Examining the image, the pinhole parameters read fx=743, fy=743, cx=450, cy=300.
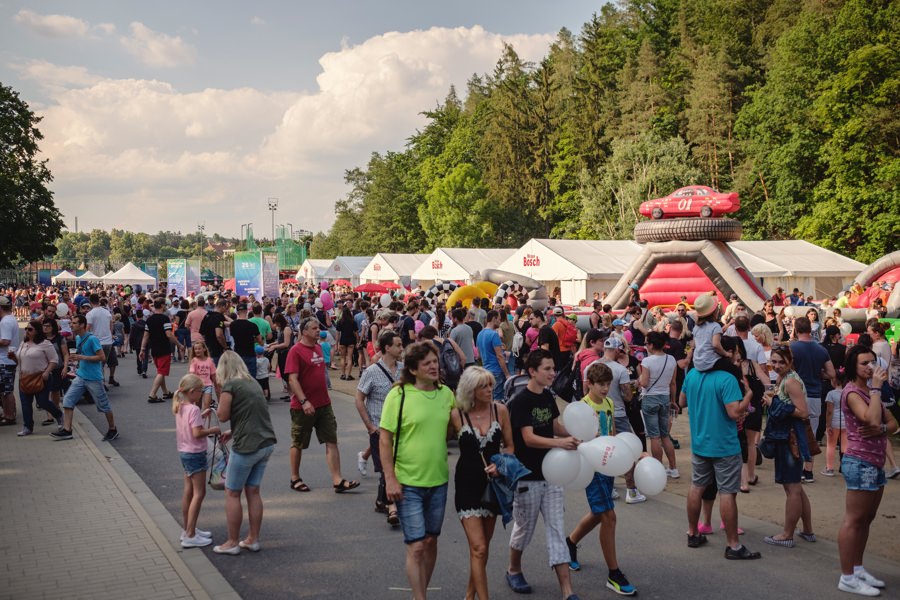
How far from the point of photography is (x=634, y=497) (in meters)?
7.49

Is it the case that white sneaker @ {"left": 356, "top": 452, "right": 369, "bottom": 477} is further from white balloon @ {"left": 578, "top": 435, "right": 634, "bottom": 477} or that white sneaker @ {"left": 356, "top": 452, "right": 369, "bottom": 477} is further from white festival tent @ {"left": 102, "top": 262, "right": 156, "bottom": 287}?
white festival tent @ {"left": 102, "top": 262, "right": 156, "bottom": 287}

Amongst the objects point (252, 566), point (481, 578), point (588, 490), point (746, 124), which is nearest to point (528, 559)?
point (588, 490)

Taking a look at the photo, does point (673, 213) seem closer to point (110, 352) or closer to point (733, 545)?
point (110, 352)

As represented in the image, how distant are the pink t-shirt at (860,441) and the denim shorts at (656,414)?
2.75m

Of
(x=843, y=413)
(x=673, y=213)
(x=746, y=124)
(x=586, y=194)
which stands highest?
(x=746, y=124)

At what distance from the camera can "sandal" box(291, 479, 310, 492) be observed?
7.79 m

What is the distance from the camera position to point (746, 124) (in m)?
48.2

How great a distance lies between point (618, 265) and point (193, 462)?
27.8 meters

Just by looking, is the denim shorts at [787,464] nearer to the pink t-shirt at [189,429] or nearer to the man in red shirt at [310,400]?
the man in red shirt at [310,400]

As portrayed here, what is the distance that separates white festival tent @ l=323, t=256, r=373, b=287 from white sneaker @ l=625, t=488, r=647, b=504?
1638 inches

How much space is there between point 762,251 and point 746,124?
17.2 meters

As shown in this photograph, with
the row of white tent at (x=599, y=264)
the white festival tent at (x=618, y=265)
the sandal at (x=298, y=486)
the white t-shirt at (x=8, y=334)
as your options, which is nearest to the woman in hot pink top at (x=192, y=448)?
the sandal at (x=298, y=486)

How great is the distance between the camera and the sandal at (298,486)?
7.79 m

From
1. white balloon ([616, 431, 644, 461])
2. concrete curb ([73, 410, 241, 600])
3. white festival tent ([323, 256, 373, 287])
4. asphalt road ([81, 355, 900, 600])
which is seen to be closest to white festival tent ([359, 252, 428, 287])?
white festival tent ([323, 256, 373, 287])
